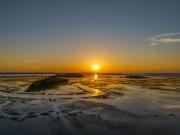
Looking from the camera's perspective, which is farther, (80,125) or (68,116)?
(68,116)

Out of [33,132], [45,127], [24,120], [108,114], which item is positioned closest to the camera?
[33,132]

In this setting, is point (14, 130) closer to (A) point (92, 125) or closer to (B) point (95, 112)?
(A) point (92, 125)

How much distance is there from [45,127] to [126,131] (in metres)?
3.58

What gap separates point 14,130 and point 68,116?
10.1ft

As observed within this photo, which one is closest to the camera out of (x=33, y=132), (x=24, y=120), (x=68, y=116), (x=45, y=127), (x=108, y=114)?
(x=33, y=132)

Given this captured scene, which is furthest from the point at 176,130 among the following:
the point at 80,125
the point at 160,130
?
the point at 80,125

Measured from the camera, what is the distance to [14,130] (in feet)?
26.3

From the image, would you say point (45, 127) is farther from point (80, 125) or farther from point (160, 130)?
point (160, 130)

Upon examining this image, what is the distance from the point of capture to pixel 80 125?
28.7 ft

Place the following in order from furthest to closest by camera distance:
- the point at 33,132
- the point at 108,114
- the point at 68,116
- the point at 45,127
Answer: the point at 108,114, the point at 68,116, the point at 45,127, the point at 33,132

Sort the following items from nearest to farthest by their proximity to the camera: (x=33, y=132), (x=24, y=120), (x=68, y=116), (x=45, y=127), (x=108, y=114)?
(x=33, y=132)
(x=45, y=127)
(x=24, y=120)
(x=68, y=116)
(x=108, y=114)

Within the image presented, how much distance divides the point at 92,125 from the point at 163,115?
452 centimetres

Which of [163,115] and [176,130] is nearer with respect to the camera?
[176,130]

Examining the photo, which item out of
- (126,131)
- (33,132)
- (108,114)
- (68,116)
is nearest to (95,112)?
(108,114)
